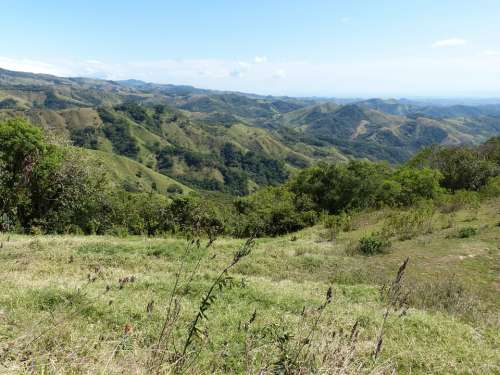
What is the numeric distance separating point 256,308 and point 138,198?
29500mm

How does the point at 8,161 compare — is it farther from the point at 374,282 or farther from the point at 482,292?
the point at 482,292

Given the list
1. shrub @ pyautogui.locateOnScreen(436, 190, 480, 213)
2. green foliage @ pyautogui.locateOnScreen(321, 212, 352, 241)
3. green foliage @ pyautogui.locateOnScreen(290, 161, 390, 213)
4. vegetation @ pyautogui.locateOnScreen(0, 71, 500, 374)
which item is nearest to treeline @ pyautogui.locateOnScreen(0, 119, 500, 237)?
green foliage @ pyautogui.locateOnScreen(290, 161, 390, 213)

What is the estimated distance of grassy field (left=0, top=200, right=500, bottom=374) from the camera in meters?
3.68

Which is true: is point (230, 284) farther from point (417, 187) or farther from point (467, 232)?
point (417, 187)

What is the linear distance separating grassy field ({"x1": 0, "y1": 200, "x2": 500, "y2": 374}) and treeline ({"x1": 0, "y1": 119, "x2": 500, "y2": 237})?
457 centimetres

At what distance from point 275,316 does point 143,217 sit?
25330 mm

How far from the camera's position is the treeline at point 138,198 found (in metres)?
24.0

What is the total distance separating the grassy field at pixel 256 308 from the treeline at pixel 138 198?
15.0 feet

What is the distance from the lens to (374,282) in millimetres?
11742

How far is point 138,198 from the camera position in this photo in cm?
3453

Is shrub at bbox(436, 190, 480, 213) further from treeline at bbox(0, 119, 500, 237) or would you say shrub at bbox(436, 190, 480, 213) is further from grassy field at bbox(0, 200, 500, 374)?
grassy field at bbox(0, 200, 500, 374)

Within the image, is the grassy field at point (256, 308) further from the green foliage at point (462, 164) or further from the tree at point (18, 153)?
the green foliage at point (462, 164)

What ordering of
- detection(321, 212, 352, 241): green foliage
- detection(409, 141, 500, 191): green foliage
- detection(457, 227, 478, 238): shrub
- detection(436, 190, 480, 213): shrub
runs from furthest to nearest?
detection(409, 141, 500, 191): green foliage < detection(436, 190, 480, 213): shrub < detection(321, 212, 352, 241): green foliage < detection(457, 227, 478, 238): shrub

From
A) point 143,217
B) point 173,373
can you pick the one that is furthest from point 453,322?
point 143,217
